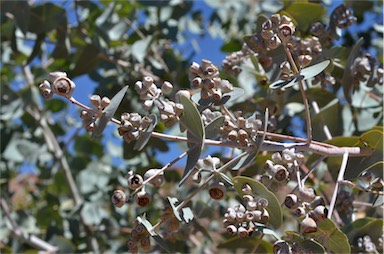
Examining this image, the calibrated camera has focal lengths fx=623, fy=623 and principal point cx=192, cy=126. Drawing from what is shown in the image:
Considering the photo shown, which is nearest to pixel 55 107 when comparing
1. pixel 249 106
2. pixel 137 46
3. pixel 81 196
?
pixel 81 196

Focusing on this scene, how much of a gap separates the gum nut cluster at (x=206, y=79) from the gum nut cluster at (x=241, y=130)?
0.04 m

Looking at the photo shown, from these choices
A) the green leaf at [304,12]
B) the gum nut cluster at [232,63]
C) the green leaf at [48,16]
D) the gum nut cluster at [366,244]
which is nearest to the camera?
the gum nut cluster at [366,244]

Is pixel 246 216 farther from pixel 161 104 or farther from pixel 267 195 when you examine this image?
pixel 161 104

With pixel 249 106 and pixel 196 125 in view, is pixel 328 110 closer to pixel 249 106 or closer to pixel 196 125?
pixel 249 106

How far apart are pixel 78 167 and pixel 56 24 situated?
0.66 metres

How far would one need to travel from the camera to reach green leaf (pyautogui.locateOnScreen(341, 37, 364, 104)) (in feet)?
3.62

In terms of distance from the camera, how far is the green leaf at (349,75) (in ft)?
3.62

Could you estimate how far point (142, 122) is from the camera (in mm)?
797

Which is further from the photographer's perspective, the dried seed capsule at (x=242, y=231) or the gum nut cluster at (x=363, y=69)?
the gum nut cluster at (x=363, y=69)

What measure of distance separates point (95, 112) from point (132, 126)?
0.16 feet

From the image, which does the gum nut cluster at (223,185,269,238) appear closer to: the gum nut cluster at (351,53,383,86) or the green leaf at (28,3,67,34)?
the gum nut cluster at (351,53,383,86)

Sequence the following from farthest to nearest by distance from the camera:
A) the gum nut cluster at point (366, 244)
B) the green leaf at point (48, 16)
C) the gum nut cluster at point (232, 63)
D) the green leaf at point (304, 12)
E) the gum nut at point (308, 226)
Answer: the green leaf at point (48, 16)
the green leaf at point (304, 12)
the gum nut cluster at point (232, 63)
the gum nut cluster at point (366, 244)
the gum nut at point (308, 226)

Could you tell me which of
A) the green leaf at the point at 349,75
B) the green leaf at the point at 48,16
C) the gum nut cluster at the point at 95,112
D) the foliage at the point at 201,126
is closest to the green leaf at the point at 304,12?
the foliage at the point at 201,126

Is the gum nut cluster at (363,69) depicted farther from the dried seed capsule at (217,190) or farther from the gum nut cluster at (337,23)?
the dried seed capsule at (217,190)
